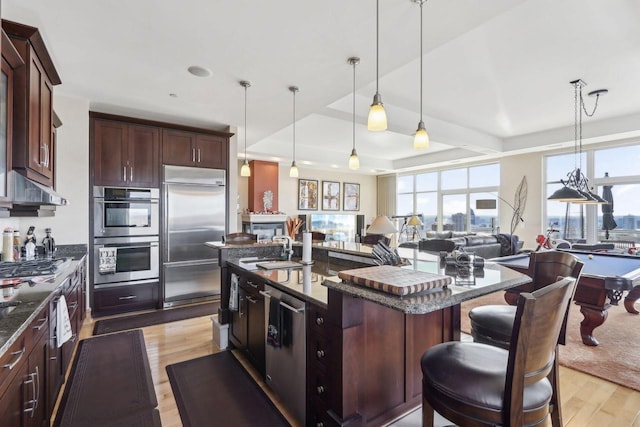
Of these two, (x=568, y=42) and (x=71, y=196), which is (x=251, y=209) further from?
(x=568, y=42)

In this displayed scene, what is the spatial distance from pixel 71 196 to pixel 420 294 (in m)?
4.12

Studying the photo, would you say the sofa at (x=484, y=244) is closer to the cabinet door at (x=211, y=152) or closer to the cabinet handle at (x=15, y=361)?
the cabinet door at (x=211, y=152)

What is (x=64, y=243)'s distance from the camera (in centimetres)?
354

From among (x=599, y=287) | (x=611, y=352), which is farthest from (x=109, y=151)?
(x=611, y=352)

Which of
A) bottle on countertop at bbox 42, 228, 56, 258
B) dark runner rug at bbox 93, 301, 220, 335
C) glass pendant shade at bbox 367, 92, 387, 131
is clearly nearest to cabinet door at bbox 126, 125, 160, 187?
bottle on countertop at bbox 42, 228, 56, 258

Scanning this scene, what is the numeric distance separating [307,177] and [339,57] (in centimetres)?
651

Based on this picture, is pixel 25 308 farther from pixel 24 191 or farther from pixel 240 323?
pixel 240 323

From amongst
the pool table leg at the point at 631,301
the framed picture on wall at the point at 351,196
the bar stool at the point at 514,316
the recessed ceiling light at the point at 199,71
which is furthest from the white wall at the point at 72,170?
the framed picture on wall at the point at 351,196

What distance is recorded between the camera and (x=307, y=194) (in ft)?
29.8

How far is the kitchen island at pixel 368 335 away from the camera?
1.44 m

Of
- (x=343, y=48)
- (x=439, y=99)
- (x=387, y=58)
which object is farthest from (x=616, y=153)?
(x=343, y=48)

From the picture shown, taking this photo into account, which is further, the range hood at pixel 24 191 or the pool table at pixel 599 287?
the pool table at pixel 599 287

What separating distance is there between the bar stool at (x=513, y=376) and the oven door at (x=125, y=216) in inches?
157

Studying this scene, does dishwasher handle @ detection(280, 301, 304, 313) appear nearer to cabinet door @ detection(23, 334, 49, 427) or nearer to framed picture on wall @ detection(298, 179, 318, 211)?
cabinet door @ detection(23, 334, 49, 427)
